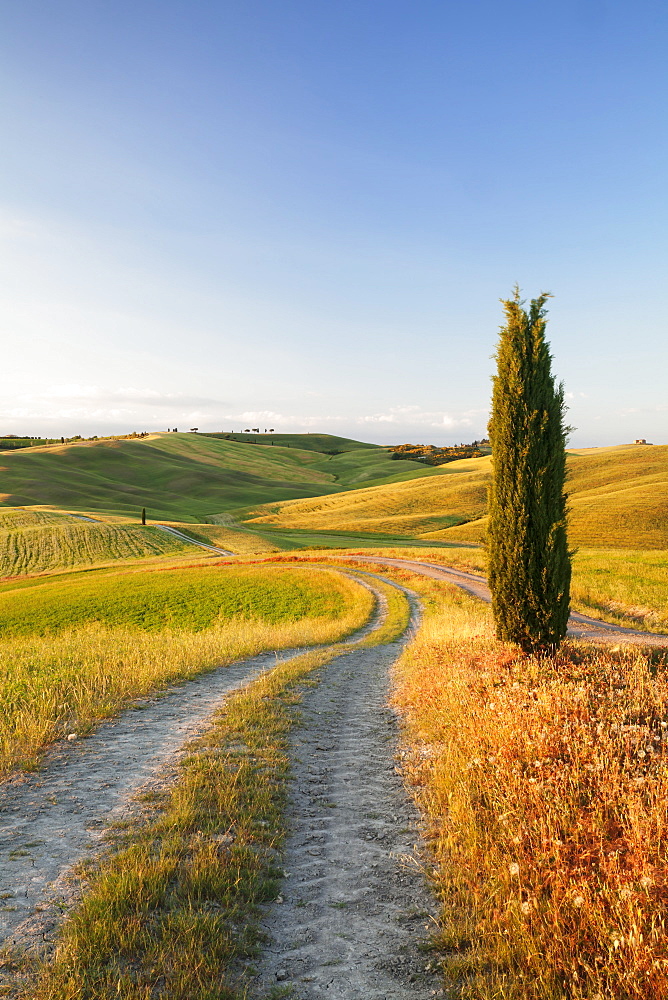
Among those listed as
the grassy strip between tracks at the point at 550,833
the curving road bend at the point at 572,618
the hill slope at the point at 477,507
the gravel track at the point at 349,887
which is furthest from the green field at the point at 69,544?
the grassy strip between tracks at the point at 550,833

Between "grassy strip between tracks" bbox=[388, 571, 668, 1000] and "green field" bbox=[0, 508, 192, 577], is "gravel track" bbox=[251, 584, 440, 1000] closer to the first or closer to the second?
"grassy strip between tracks" bbox=[388, 571, 668, 1000]

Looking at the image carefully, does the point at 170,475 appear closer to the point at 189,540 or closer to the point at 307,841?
the point at 189,540

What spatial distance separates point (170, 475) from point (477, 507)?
9484 centimetres

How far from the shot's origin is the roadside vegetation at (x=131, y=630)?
9.51 meters

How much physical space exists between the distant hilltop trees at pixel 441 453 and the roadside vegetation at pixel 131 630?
126276 millimetres

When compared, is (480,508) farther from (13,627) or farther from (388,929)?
(388,929)

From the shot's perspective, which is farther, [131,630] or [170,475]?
[170,475]

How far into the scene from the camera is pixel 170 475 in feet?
473

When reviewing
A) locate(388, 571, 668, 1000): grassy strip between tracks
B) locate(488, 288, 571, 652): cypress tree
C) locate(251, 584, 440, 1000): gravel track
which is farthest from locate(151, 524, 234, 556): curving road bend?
locate(388, 571, 668, 1000): grassy strip between tracks

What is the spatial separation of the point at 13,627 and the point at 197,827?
32.8 metres

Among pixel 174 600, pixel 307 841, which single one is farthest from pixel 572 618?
pixel 174 600

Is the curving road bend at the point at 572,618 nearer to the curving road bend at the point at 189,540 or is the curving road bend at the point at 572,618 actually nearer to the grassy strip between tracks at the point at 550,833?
the grassy strip between tracks at the point at 550,833

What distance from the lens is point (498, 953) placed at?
3891 millimetres

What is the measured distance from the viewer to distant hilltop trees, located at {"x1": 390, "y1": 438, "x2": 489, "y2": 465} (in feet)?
536
